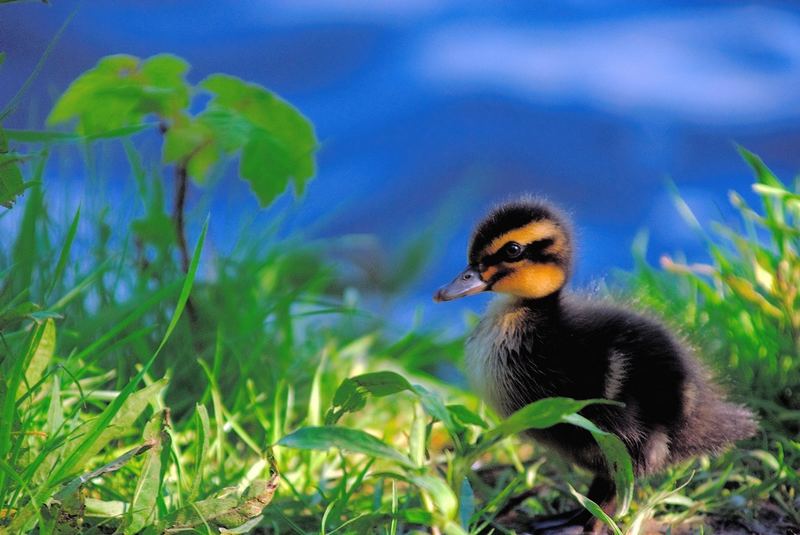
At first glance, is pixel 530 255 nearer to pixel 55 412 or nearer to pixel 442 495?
pixel 442 495

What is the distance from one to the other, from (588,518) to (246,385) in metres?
1.00

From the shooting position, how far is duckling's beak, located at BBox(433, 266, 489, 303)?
6.37 feet

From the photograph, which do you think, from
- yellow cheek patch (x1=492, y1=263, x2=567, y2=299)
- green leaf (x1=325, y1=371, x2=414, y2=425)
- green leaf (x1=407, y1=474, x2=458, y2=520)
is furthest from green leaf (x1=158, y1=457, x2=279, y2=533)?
yellow cheek patch (x1=492, y1=263, x2=567, y2=299)

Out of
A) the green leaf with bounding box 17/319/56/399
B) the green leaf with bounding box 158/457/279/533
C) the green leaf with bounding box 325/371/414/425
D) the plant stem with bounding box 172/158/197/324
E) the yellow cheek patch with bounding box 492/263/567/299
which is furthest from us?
the plant stem with bounding box 172/158/197/324

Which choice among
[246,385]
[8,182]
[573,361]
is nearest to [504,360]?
[573,361]

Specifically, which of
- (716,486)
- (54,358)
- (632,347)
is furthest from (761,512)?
(54,358)

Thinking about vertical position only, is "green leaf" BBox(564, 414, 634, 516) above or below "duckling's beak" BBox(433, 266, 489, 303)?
below

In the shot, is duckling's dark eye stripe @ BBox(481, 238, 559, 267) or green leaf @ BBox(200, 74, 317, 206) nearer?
duckling's dark eye stripe @ BBox(481, 238, 559, 267)

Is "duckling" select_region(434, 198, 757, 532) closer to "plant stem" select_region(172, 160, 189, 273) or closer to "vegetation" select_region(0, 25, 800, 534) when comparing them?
"vegetation" select_region(0, 25, 800, 534)

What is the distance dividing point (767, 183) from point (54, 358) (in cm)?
192

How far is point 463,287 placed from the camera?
76.7 inches

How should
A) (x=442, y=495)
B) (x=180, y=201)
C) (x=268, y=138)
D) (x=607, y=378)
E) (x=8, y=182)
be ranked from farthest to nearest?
1. (x=180, y=201)
2. (x=268, y=138)
3. (x=607, y=378)
4. (x=8, y=182)
5. (x=442, y=495)

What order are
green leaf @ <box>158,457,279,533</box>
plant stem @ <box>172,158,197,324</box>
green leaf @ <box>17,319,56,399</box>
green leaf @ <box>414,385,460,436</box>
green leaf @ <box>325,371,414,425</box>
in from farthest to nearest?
plant stem @ <box>172,158,197,324</box>
green leaf @ <box>17,319,56,399</box>
green leaf @ <box>158,457,279,533</box>
green leaf @ <box>325,371,414,425</box>
green leaf @ <box>414,385,460,436</box>

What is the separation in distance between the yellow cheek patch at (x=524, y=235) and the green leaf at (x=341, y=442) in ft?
2.19
